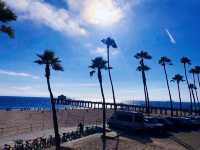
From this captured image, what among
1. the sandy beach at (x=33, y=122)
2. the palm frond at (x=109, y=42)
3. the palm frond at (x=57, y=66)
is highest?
the palm frond at (x=109, y=42)

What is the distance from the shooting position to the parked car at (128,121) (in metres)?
30.5

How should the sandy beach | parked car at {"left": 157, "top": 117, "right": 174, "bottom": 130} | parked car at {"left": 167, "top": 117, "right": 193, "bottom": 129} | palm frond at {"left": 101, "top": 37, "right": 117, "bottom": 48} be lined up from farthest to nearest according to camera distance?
palm frond at {"left": 101, "top": 37, "right": 117, "bottom": 48}, the sandy beach, parked car at {"left": 167, "top": 117, "right": 193, "bottom": 129}, parked car at {"left": 157, "top": 117, "right": 174, "bottom": 130}

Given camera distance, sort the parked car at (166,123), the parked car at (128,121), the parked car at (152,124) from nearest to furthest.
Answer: the parked car at (128,121), the parked car at (152,124), the parked car at (166,123)

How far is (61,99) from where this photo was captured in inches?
5856

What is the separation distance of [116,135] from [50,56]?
10322mm

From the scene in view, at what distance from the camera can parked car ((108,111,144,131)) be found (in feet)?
100

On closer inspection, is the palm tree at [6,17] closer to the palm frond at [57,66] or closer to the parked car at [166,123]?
the palm frond at [57,66]

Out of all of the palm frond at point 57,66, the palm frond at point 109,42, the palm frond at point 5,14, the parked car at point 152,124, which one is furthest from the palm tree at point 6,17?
the palm frond at point 109,42

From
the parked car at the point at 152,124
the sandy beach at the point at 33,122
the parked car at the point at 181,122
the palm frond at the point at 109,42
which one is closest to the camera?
the parked car at the point at 152,124

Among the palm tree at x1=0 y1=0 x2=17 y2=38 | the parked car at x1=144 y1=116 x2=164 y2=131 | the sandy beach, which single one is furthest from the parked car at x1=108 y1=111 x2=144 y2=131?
the palm tree at x1=0 y1=0 x2=17 y2=38

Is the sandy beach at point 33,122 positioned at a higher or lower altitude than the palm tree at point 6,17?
lower

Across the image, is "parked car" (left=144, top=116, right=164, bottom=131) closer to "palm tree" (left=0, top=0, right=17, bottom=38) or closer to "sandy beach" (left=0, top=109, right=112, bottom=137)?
"sandy beach" (left=0, top=109, right=112, bottom=137)

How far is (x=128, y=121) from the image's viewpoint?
31.4 m

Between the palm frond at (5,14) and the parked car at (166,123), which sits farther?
the parked car at (166,123)
